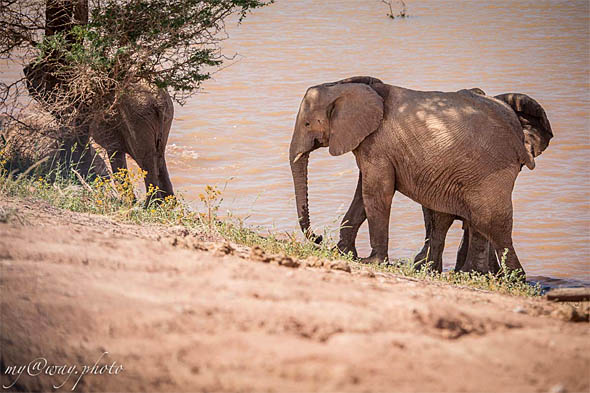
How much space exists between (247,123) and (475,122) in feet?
26.7

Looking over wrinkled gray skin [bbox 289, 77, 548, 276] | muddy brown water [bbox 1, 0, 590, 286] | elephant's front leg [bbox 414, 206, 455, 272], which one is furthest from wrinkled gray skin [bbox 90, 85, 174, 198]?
elephant's front leg [bbox 414, 206, 455, 272]

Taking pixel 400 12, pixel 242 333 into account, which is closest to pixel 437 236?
pixel 242 333

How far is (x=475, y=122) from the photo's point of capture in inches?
291

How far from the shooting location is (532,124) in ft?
25.3

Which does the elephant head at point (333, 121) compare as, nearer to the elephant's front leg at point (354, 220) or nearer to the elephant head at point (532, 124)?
the elephant's front leg at point (354, 220)

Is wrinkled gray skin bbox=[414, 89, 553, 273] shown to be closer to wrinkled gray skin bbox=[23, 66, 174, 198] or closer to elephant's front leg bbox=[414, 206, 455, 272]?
elephant's front leg bbox=[414, 206, 455, 272]

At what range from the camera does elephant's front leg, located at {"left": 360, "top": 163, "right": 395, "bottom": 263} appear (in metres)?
7.86

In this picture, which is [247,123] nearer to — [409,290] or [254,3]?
[254,3]

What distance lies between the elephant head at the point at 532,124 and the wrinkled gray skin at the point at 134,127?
13.0 ft

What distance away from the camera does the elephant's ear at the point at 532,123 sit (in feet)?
24.9

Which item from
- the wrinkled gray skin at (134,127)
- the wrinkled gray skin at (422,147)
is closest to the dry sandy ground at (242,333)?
the wrinkled gray skin at (422,147)

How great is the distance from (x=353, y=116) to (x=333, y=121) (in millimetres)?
279

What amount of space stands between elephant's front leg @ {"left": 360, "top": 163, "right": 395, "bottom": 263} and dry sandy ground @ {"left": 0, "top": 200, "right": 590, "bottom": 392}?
3507 mm

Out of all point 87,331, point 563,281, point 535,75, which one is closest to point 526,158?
point 563,281
